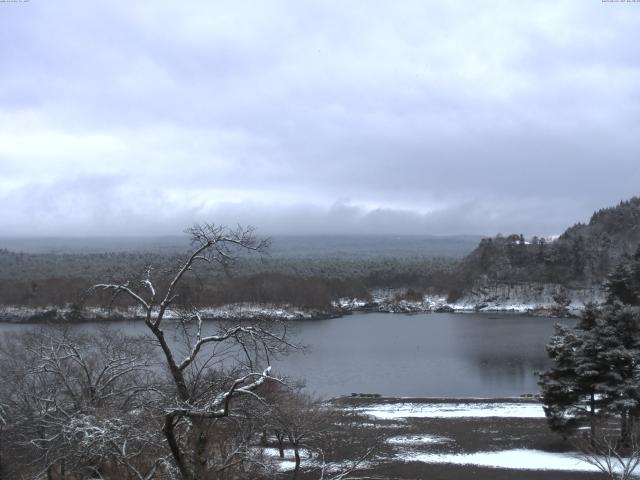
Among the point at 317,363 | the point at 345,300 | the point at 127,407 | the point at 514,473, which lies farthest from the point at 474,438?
the point at 345,300

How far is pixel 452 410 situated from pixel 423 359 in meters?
16.0

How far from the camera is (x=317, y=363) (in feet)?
121

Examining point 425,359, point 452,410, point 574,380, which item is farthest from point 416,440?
point 425,359

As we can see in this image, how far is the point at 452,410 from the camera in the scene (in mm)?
23359

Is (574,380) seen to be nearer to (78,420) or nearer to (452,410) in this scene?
(452,410)

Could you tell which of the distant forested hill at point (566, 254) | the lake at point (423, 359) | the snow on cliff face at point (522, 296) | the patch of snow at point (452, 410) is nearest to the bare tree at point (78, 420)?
the lake at point (423, 359)

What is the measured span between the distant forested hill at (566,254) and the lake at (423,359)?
21258 millimetres

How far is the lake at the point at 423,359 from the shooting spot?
30.4 meters

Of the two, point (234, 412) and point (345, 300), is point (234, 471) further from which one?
point (345, 300)

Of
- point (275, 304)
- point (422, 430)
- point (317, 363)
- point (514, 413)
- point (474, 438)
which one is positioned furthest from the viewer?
point (275, 304)

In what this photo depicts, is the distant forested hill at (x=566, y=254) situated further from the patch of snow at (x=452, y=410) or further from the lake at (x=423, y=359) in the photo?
the patch of snow at (x=452, y=410)

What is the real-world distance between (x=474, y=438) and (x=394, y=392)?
40.0 feet

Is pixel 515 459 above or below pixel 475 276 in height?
below

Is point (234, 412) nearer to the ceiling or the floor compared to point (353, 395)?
nearer to the ceiling
